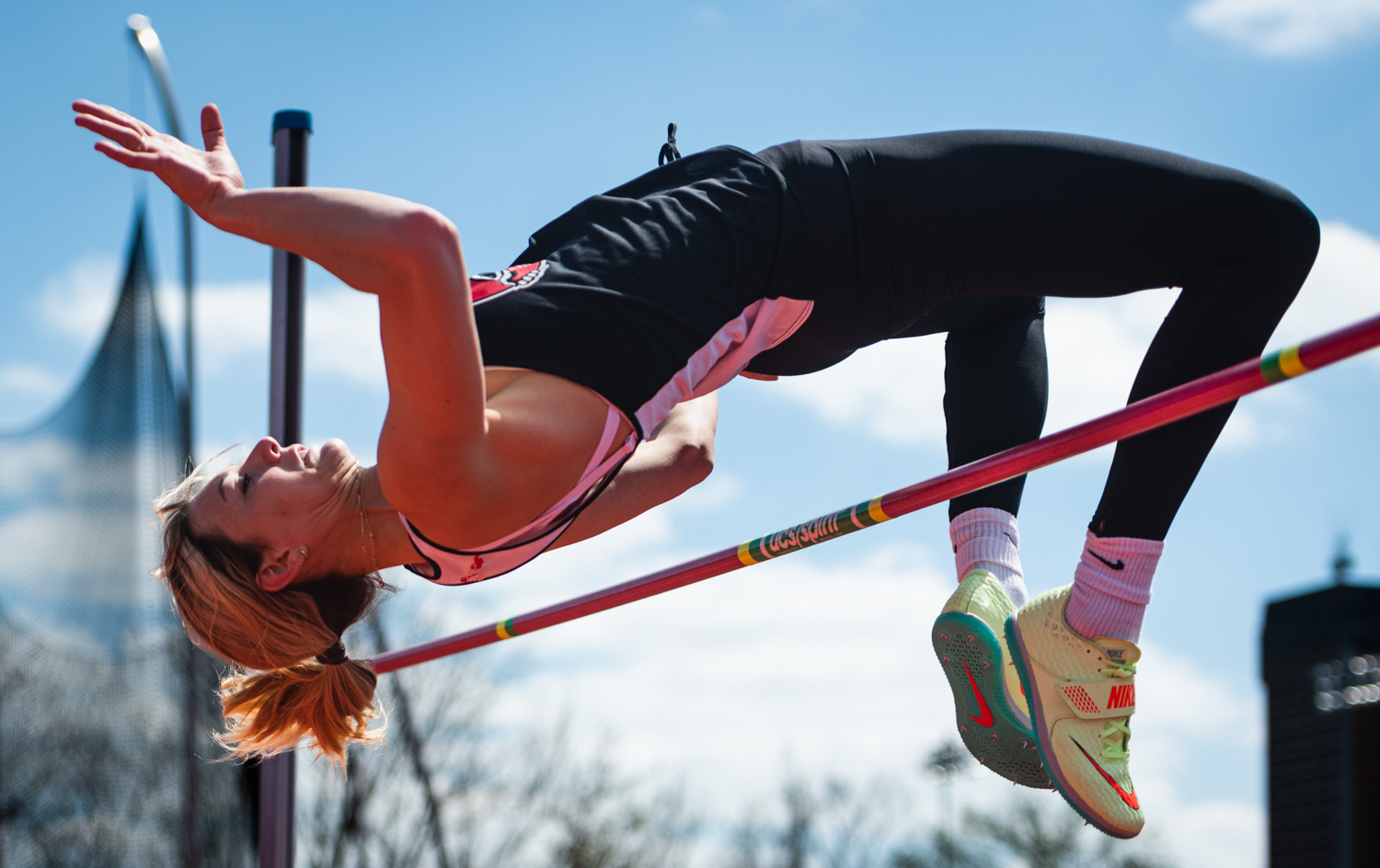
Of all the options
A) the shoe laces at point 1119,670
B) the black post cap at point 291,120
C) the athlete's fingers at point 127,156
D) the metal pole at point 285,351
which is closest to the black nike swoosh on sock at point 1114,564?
the shoe laces at point 1119,670

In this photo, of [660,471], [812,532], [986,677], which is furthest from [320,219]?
[986,677]

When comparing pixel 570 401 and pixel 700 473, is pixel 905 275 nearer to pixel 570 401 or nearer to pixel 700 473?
pixel 570 401

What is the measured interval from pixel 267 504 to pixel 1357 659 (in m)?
26.2

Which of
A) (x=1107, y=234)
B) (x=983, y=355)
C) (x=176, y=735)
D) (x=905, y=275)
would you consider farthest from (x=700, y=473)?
(x=176, y=735)

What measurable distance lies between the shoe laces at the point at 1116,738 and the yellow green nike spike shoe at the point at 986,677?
0.57ft

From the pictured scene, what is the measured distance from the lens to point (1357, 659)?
81.8ft

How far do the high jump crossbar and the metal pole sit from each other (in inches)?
32.6

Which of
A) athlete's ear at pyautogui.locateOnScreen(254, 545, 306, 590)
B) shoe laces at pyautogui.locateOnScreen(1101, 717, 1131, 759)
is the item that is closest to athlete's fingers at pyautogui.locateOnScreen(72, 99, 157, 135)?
athlete's ear at pyautogui.locateOnScreen(254, 545, 306, 590)

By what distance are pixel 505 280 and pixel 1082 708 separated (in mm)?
1389

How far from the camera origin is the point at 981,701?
2.85 m

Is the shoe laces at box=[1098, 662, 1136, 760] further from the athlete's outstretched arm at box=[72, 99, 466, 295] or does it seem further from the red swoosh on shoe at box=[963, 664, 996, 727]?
the athlete's outstretched arm at box=[72, 99, 466, 295]

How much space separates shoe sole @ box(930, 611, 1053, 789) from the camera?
2.77m

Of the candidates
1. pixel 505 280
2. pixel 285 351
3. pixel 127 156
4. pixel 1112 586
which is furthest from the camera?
pixel 285 351

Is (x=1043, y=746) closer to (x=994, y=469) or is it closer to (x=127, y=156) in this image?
(x=994, y=469)
